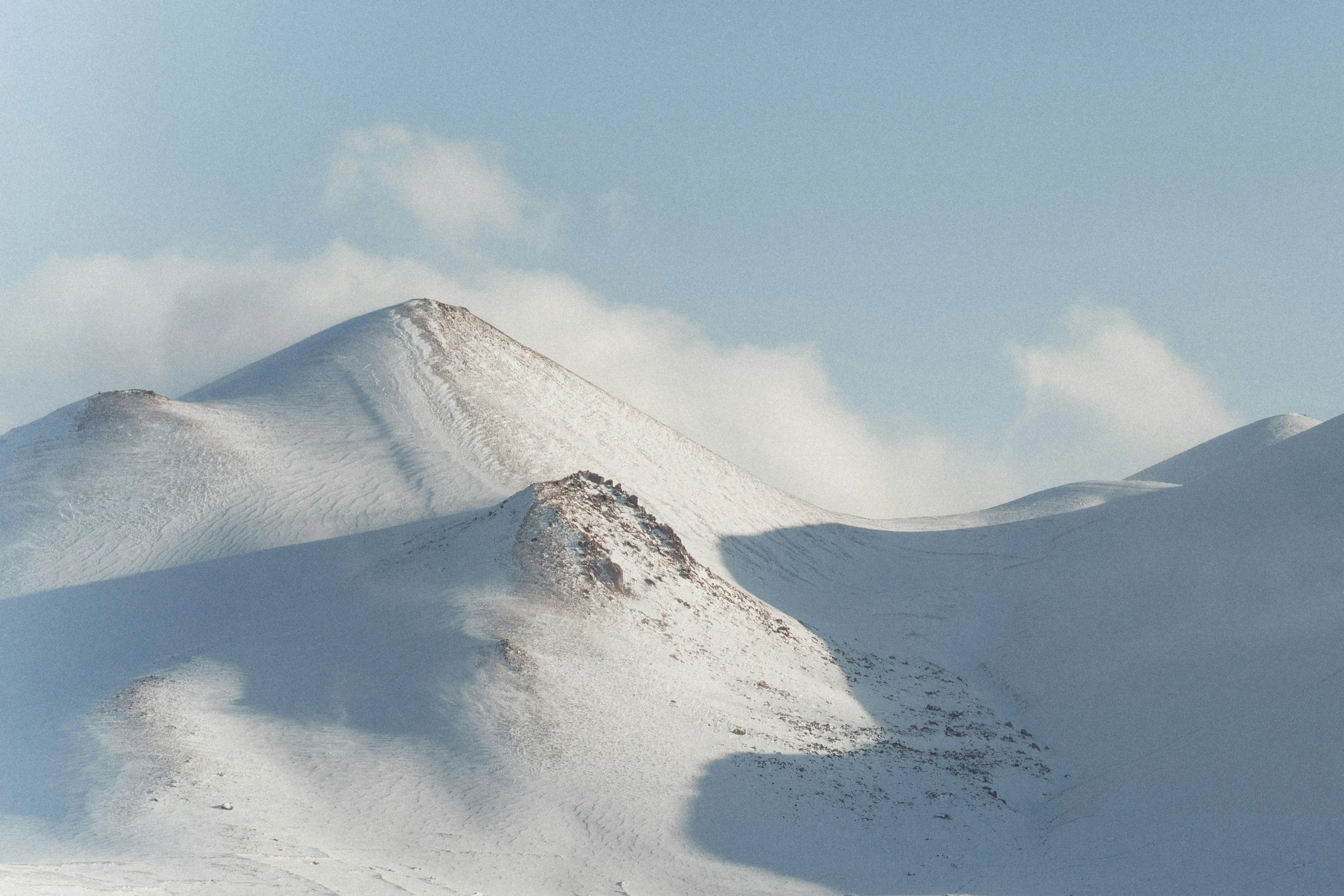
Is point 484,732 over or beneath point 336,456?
beneath

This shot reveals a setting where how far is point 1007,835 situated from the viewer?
67.9 feet

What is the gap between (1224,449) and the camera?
200ft

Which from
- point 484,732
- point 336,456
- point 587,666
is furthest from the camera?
point 336,456

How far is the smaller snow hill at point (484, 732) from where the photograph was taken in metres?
17.1

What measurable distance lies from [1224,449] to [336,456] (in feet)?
164

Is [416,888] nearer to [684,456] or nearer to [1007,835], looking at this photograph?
[1007,835]

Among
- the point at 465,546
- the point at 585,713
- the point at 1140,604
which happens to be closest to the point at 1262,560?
the point at 1140,604

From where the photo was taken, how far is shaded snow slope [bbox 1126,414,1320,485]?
58844 mm

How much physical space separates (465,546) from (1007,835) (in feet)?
50.5

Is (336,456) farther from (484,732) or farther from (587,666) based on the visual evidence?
(484,732)

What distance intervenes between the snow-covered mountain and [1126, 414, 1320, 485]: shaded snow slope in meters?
19.6

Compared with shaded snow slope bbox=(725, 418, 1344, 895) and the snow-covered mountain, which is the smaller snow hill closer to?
the snow-covered mountain

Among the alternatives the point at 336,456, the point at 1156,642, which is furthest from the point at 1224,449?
the point at 336,456

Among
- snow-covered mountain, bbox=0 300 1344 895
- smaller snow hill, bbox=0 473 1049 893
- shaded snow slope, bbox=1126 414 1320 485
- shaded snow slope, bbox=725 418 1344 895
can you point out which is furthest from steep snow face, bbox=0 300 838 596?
shaded snow slope, bbox=1126 414 1320 485
